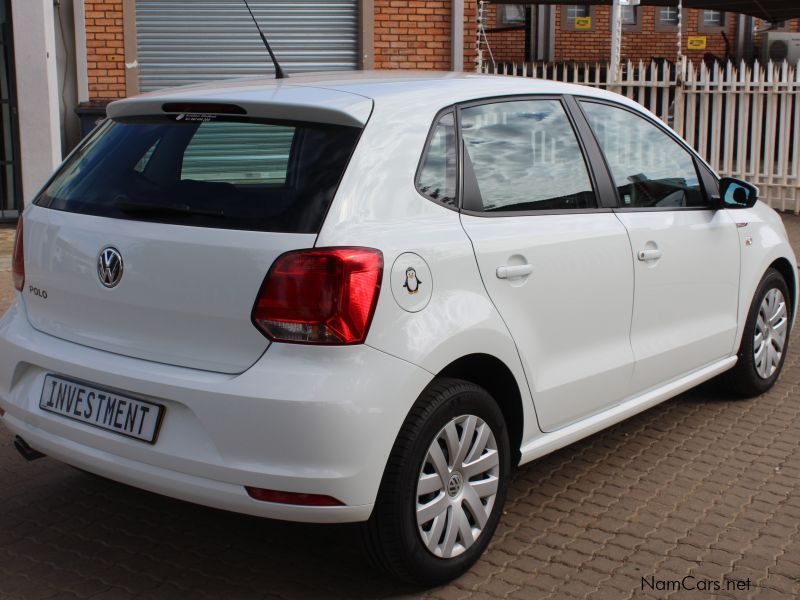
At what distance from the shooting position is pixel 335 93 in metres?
3.53

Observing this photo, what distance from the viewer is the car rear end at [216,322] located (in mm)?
3100

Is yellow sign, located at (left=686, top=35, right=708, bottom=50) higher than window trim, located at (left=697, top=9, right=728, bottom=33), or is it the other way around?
window trim, located at (left=697, top=9, right=728, bottom=33)

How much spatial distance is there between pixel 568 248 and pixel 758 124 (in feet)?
33.7

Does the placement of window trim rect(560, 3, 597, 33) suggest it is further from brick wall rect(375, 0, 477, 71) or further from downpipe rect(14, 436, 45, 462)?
downpipe rect(14, 436, 45, 462)

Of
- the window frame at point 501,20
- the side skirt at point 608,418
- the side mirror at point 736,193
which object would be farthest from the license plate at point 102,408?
the window frame at point 501,20

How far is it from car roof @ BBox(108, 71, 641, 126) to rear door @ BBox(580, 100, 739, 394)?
619 mm

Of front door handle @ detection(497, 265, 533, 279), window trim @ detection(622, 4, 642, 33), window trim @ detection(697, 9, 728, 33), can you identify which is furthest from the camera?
window trim @ detection(697, 9, 728, 33)

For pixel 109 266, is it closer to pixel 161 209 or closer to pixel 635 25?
pixel 161 209

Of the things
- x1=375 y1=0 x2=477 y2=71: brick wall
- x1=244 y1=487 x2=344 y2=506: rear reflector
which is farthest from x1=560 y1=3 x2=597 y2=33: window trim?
x1=244 y1=487 x2=344 y2=506: rear reflector

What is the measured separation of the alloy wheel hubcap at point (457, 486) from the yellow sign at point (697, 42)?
2559cm

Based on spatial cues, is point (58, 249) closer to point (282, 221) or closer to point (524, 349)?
point (282, 221)

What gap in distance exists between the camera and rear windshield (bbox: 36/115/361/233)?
10.7 feet

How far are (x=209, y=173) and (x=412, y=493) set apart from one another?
4.05 feet

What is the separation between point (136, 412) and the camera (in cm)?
330
